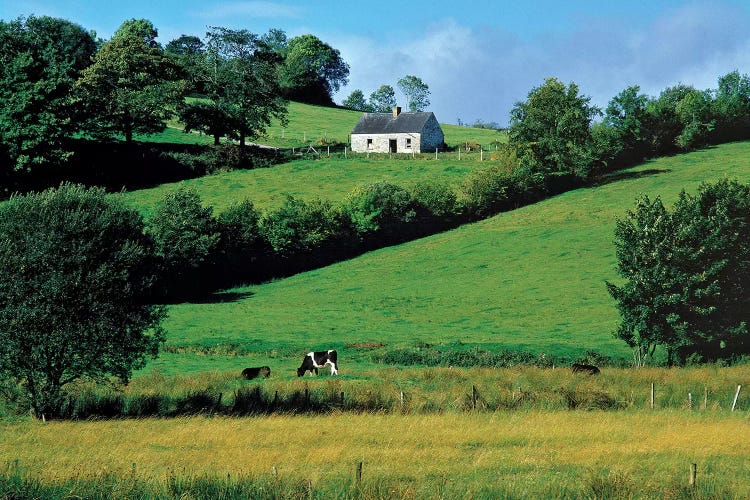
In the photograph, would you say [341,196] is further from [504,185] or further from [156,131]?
[156,131]

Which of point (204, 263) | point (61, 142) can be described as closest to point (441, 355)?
point (204, 263)

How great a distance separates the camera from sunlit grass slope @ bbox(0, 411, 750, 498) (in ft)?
58.6

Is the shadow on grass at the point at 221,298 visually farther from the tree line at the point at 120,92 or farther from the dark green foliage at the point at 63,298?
the dark green foliage at the point at 63,298

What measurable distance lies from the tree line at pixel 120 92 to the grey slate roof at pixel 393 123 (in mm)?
17473

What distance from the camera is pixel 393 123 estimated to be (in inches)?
4914

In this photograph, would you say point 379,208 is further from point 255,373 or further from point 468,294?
point 255,373

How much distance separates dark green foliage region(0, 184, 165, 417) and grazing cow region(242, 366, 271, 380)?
654 centimetres

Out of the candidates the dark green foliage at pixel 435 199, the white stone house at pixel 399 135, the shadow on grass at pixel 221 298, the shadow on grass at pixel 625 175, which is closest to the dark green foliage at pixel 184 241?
the shadow on grass at pixel 221 298

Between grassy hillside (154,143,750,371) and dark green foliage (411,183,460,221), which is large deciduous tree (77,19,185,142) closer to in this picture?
dark green foliage (411,183,460,221)

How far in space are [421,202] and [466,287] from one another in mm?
20006

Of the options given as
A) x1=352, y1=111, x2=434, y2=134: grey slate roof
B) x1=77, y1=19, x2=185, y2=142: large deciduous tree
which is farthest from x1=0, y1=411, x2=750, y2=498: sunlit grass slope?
x1=352, y1=111, x2=434, y2=134: grey slate roof

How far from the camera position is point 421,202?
86.9 m

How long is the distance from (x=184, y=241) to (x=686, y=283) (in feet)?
132

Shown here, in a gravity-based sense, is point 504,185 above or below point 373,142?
below
